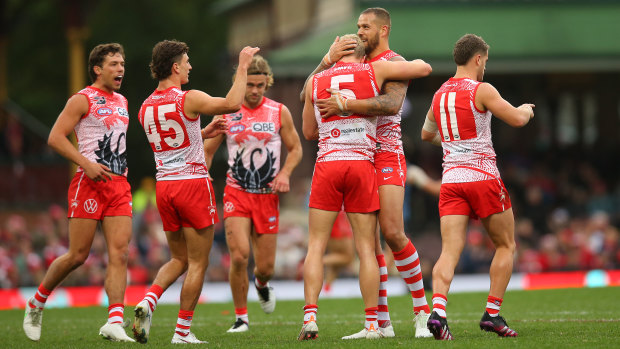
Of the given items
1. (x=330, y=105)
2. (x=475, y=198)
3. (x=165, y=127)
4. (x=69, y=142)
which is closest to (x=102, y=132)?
(x=69, y=142)

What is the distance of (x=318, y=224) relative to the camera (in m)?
9.09

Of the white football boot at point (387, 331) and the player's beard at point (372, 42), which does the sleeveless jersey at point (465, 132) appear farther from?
the white football boot at point (387, 331)

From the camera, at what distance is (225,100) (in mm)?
8867

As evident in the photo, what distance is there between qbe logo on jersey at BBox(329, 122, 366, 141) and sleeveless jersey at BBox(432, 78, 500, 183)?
676 mm

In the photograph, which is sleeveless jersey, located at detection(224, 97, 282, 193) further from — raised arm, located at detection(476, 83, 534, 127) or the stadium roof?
the stadium roof

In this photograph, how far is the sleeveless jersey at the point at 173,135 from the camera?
9.12 m

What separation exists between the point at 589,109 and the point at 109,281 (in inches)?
965

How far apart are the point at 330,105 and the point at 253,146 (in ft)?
7.07

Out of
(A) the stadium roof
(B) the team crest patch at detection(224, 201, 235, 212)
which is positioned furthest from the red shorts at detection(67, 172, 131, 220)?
(A) the stadium roof

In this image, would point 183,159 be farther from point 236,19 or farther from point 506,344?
point 236,19

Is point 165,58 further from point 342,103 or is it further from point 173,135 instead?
point 342,103

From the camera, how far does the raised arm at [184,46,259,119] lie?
8.88 metres

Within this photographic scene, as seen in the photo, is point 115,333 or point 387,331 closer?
point 115,333

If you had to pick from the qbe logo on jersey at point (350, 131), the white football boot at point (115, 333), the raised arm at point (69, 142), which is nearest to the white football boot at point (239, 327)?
the white football boot at point (115, 333)
